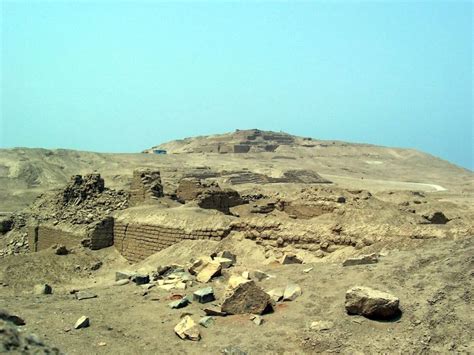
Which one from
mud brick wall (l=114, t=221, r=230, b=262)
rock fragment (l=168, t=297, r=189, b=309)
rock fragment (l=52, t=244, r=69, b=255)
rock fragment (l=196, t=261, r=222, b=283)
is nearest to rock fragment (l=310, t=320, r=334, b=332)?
rock fragment (l=168, t=297, r=189, b=309)

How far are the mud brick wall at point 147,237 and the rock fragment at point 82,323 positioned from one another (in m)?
5.80

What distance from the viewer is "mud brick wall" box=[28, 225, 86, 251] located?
49.8 feet

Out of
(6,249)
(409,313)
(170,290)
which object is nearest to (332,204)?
(170,290)

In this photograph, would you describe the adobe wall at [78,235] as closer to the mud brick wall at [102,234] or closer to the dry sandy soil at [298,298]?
the mud brick wall at [102,234]

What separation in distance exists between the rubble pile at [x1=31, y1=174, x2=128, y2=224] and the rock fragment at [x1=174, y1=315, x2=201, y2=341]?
31.6ft

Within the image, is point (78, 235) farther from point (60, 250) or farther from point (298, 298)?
point (298, 298)

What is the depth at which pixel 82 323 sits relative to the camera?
6684 mm

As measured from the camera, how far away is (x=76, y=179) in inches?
686

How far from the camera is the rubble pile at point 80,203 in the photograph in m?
16.1

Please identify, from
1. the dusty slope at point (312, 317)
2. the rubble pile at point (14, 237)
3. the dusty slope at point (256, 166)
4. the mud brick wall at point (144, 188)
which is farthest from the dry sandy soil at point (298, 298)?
the dusty slope at point (256, 166)

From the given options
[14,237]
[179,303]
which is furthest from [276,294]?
[14,237]

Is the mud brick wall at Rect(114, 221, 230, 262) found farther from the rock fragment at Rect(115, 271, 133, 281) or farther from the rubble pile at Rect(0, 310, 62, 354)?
the rubble pile at Rect(0, 310, 62, 354)

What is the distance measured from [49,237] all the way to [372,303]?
40.2ft

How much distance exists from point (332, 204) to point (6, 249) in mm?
10441
